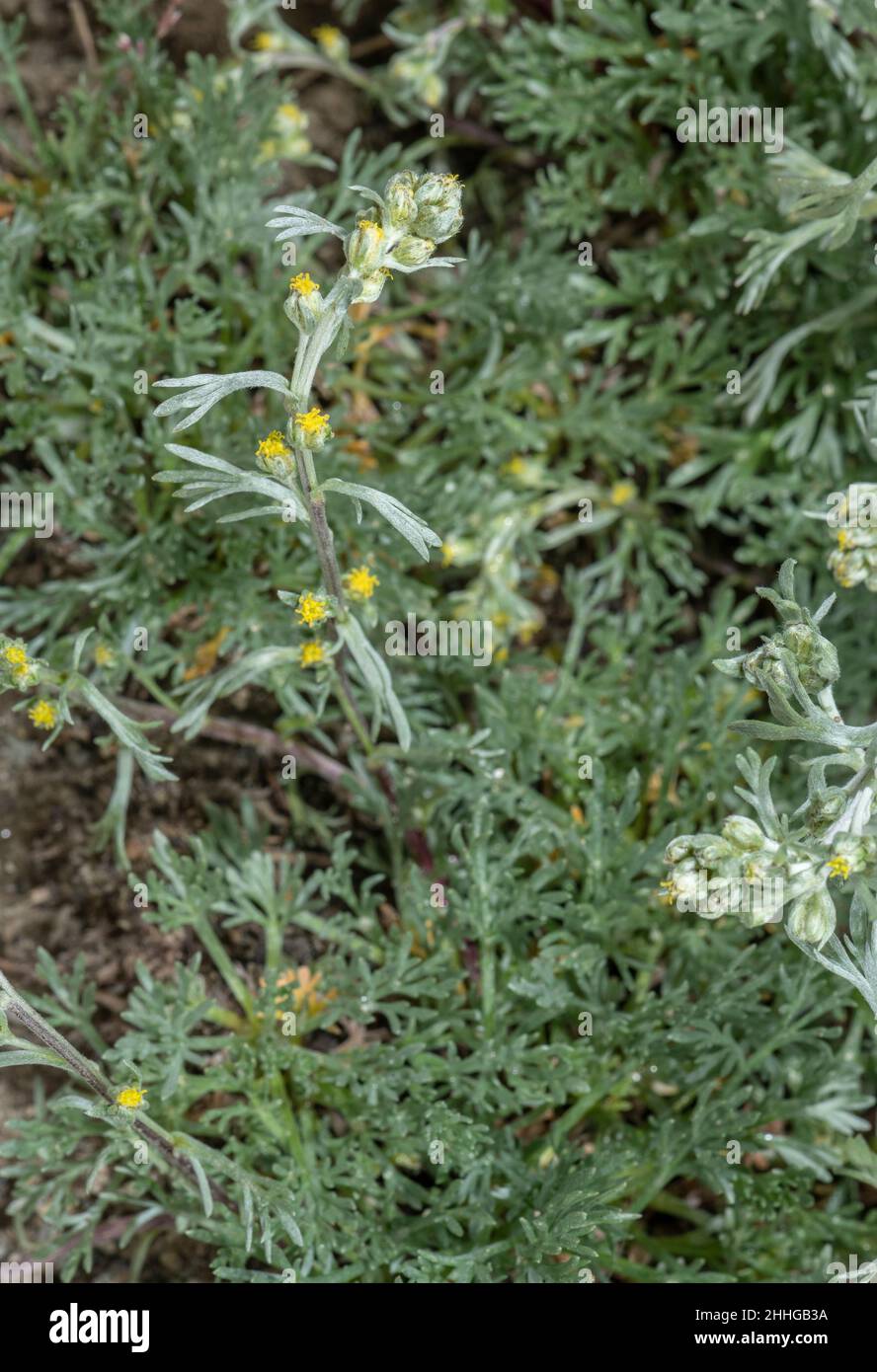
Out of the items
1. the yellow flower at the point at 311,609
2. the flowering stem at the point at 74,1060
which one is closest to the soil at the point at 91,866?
the flowering stem at the point at 74,1060

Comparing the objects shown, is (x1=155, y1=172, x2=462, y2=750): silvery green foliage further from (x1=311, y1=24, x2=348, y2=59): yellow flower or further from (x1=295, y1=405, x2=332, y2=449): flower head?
(x1=311, y1=24, x2=348, y2=59): yellow flower

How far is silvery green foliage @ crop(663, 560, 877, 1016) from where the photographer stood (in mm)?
1849

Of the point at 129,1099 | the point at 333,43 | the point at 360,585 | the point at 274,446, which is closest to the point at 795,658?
the point at 360,585

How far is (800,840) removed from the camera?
204cm

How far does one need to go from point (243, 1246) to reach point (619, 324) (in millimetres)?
2232

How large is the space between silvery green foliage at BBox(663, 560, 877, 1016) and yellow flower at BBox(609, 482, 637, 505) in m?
1.18

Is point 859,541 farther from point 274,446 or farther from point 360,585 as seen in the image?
point 274,446

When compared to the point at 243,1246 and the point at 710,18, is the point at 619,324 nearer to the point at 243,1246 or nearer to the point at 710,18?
the point at 710,18

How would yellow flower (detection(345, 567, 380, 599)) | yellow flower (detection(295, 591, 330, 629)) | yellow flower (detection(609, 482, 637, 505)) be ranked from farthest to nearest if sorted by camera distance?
yellow flower (detection(609, 482, 637, 505)) → yellow flower (detection(345, 567, 380, 599)) → yellow flower (detection(295, 591, 330, 629))

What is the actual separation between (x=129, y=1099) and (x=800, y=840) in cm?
110

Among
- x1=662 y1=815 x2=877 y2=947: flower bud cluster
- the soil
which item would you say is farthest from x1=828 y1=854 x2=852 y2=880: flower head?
the soil

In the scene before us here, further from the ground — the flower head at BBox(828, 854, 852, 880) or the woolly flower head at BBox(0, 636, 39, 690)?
the woolly flower head at BBox(0, 636, 39, 690)

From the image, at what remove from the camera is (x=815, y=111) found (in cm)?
317

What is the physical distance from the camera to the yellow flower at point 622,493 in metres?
3.25
